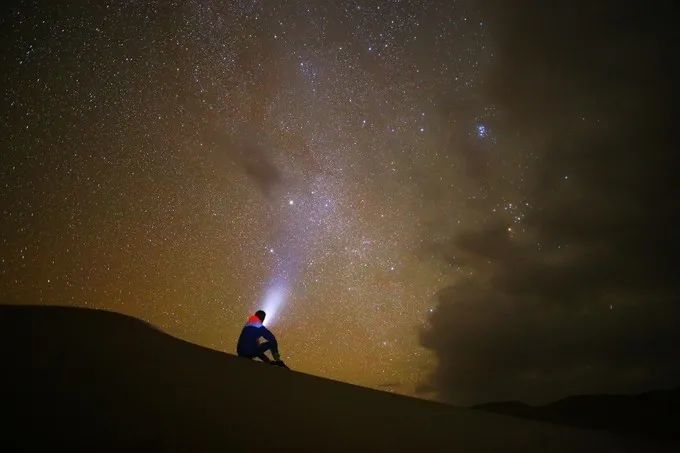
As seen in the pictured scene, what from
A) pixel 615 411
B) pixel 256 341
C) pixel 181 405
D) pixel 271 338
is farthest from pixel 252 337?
pixel 615 411

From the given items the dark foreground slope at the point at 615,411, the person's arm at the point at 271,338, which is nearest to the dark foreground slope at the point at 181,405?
the person's arm at the point at 271,338

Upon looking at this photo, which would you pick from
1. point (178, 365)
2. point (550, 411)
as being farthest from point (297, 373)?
point (550, 411)

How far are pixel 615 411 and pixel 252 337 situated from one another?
45.2 metres

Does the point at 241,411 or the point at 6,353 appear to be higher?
the point at 6,353

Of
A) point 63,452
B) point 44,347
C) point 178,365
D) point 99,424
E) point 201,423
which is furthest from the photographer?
point 178,365

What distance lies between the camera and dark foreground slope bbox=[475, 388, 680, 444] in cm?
3119

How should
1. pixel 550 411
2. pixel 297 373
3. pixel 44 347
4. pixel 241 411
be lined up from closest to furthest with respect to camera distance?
pixel 241 411 → pixel 44 347 → pixel 297 373 → pixel 550 411

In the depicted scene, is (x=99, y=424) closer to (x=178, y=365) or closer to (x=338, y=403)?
(x=178, y=365)

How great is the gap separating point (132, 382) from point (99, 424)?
845 millimetres

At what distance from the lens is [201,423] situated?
3406 millimetres

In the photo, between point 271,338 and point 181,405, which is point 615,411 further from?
point 181,405

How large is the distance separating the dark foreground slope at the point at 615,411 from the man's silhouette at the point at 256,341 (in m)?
27.8

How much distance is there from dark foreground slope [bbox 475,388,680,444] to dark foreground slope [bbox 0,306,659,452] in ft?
93.9

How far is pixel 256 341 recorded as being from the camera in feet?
24.1
